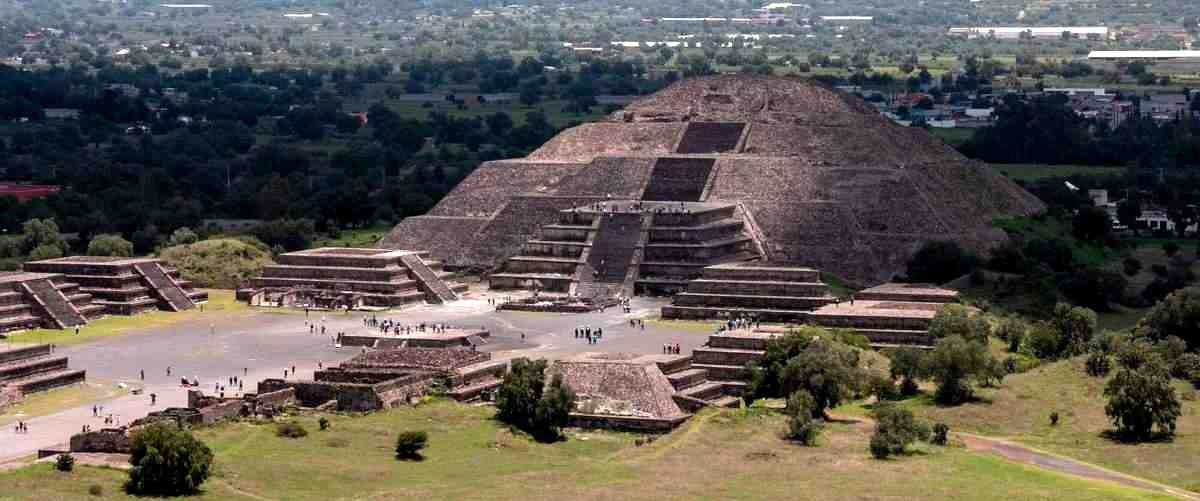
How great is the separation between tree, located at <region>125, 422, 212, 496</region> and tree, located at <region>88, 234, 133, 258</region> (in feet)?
172

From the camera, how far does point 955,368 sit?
77.5 meters

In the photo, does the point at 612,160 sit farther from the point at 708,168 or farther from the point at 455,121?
the point at 455,121

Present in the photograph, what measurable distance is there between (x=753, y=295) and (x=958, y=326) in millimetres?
15204

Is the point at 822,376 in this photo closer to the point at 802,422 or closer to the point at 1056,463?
Answer: the point at 802,422

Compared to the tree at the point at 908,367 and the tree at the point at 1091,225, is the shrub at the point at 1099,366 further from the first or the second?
the tree at the point at 1091,225

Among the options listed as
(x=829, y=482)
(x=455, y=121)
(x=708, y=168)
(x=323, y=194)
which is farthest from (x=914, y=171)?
(x=455, y=121)

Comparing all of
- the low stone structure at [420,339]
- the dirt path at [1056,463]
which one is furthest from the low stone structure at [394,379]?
the dirt path at [1056,463]

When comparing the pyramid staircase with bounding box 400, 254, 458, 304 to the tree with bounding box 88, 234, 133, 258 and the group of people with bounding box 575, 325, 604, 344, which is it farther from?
the tree with bounding box 88, 234, 133, 258

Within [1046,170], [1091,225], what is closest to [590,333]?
[1091,225]

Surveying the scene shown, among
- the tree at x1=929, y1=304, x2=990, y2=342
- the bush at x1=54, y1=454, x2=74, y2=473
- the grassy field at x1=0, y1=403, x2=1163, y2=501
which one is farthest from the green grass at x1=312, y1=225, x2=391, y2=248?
the bush at x1=54, y1=454, x2=74, y2=473

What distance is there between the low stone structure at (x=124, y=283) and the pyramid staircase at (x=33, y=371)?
18699mm

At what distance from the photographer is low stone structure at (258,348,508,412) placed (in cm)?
7519

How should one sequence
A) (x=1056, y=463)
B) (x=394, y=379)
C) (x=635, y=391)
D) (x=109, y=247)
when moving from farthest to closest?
(x=109, y=247)
(x=394, y=379)
(x=635, y=391)
(x=1056, y=463)

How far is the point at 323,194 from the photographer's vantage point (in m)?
136
